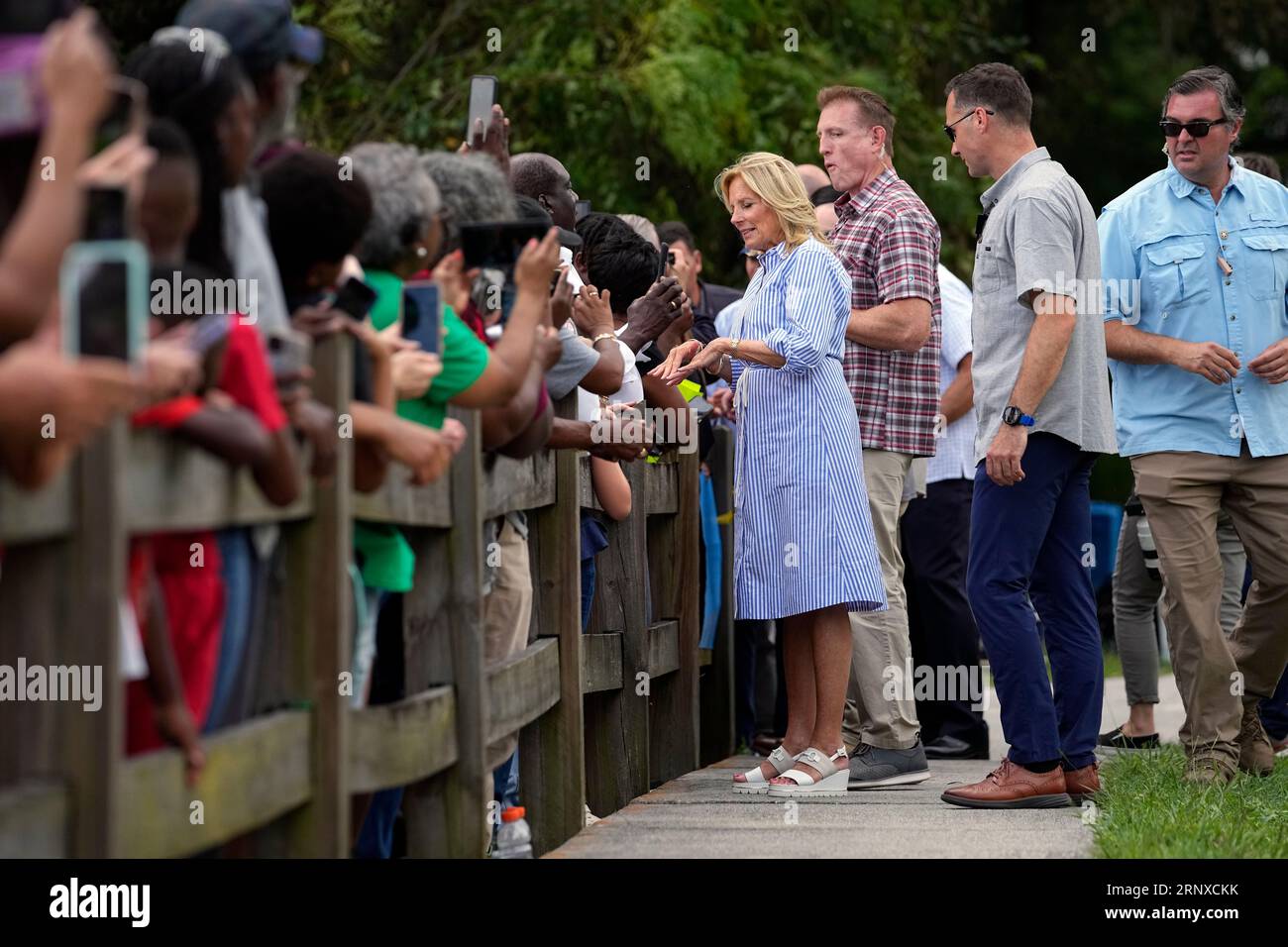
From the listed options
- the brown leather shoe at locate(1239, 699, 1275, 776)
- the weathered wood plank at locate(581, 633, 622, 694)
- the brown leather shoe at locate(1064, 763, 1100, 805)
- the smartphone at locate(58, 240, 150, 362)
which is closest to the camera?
the smartphone at locate(58, 240, 150, 362)

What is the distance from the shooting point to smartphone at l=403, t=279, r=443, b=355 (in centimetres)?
390

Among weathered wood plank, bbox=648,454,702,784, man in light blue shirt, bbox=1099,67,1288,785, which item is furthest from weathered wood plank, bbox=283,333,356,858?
weathered wood plank, bbox=648,454,702,784

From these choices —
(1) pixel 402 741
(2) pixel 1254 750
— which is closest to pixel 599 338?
(1) pixel 402 741

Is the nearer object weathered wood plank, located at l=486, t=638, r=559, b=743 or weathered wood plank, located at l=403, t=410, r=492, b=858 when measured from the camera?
weathered wood plank, located at l=403, t=410, r=492, b=858

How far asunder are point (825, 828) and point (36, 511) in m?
3.27

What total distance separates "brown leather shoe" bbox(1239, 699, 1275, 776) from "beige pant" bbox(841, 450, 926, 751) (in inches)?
44.3

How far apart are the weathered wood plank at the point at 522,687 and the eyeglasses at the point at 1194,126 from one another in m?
2.82

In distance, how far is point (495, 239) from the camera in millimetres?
4262

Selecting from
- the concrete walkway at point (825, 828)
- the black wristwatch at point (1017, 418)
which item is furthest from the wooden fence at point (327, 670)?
the black wristwatch at point (1017, 418)

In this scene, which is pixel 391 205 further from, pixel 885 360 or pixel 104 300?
pixel 885 360

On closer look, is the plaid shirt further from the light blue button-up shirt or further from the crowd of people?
the light blue button-up shirt

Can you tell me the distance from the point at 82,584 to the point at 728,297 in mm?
7083

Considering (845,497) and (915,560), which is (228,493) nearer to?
(845,497)

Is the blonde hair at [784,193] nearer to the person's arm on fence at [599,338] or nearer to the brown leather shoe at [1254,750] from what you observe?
the person's arm on fence at [599,338]
